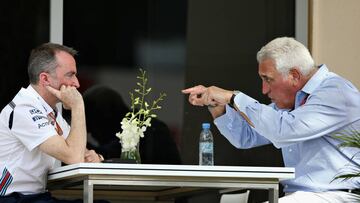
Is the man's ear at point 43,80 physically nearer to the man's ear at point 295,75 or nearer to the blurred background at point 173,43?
the man's ear at point 295,75

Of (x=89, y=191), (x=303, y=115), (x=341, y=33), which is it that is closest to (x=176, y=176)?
(x=89, y=191)

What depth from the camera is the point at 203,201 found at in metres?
7.99

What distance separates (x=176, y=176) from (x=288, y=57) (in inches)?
48.4

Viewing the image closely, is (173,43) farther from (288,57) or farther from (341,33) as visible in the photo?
(288,57)

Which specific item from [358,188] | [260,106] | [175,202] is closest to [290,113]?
[260,106]

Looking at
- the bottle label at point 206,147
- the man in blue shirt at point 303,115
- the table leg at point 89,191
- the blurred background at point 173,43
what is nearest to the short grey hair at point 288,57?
the man in blue shirt at point 303,115

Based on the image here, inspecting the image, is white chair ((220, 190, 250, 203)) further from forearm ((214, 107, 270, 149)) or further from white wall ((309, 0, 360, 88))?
white wall ((309, 0, 360, 88))

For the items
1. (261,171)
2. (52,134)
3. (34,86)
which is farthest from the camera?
(34,86)

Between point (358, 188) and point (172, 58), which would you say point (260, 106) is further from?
point (172, 58)

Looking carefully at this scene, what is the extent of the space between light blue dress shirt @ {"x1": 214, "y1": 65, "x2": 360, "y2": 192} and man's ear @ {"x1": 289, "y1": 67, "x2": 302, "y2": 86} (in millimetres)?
73

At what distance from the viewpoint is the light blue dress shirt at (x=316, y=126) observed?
5.95 metres

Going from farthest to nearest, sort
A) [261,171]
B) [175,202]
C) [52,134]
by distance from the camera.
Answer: [175,202] < [52,134] < [261,171]

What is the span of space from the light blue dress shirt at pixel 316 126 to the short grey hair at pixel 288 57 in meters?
0.09

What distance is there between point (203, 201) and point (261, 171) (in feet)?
8.62
